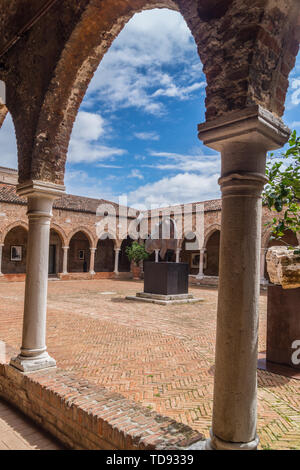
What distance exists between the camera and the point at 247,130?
7.44 ft

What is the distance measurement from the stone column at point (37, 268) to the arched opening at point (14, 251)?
22.1 meters

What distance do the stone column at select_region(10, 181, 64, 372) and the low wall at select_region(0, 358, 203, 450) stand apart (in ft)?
1.14

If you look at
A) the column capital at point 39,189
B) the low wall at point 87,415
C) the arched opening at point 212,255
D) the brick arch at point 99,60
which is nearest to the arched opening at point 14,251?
the arched opening at point 212,255

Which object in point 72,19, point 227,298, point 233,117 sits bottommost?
point 227,298

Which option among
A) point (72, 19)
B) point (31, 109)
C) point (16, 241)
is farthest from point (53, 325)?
point (16, 241)

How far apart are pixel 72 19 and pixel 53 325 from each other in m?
6.94

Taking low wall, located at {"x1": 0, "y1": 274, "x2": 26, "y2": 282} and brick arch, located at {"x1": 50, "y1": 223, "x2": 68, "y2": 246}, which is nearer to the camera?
low wall, located at {"x1": 0, "y1": 274, "x2": 26, "y2": 282}

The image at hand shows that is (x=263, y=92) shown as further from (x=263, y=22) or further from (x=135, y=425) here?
(x=135, y=425)

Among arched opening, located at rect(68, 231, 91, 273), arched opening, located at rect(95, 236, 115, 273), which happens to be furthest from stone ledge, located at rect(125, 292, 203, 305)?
arched opening, located at rect(95, 236, 115, 273)

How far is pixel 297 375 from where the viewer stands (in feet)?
17.5

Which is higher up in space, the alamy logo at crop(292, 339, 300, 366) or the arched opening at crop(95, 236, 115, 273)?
the arched opening at crop(95, 236, 115, 273)

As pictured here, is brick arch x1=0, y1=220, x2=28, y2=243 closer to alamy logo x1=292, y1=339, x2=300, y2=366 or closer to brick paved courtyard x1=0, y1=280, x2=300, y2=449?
brick paved courtyard x1=0, y1=280, x2=300, y2=449

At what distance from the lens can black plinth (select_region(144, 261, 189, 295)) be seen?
45.6 feet

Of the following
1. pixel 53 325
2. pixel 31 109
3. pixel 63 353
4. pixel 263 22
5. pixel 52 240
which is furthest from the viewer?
pixel 52 240
